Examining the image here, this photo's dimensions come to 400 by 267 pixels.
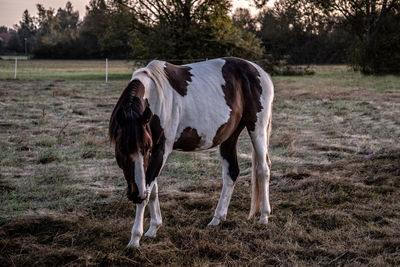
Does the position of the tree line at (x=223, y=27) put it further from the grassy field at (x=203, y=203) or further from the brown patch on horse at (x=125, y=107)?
the brown patch on horse at (x=125, y=107)

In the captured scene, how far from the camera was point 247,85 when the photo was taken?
3928mm

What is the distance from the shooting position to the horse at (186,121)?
109 inches

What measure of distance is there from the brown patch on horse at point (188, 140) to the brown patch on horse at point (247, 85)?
66 centimetres

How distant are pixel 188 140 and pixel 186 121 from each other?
0.59 feet

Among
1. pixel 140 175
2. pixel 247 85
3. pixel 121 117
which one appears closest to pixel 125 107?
pixel 121 117

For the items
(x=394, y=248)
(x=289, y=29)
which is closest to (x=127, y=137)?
(x=394, y=248)

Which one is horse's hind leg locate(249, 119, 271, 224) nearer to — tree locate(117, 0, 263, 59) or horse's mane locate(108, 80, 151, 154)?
horse's mane locate(108, 80, 151, 154)

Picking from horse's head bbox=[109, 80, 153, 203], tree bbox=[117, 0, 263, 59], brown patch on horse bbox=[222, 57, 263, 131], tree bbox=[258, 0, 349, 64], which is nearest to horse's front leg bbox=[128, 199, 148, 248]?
horse's head bbox=[109, 80, 153, 203]

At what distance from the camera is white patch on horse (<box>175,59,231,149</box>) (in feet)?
11.2

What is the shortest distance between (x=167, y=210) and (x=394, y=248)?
2.13 metres

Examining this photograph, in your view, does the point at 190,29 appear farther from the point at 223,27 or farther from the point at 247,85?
the point at 247,85

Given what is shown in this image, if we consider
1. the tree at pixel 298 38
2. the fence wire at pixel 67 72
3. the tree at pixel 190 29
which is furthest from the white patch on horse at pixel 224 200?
the tree at pixel 298 38

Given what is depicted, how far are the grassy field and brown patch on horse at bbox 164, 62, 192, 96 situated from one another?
50.4 inches

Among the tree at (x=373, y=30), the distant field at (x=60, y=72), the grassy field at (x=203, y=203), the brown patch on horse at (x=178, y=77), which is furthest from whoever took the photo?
the tree at (x=373, y=30)
